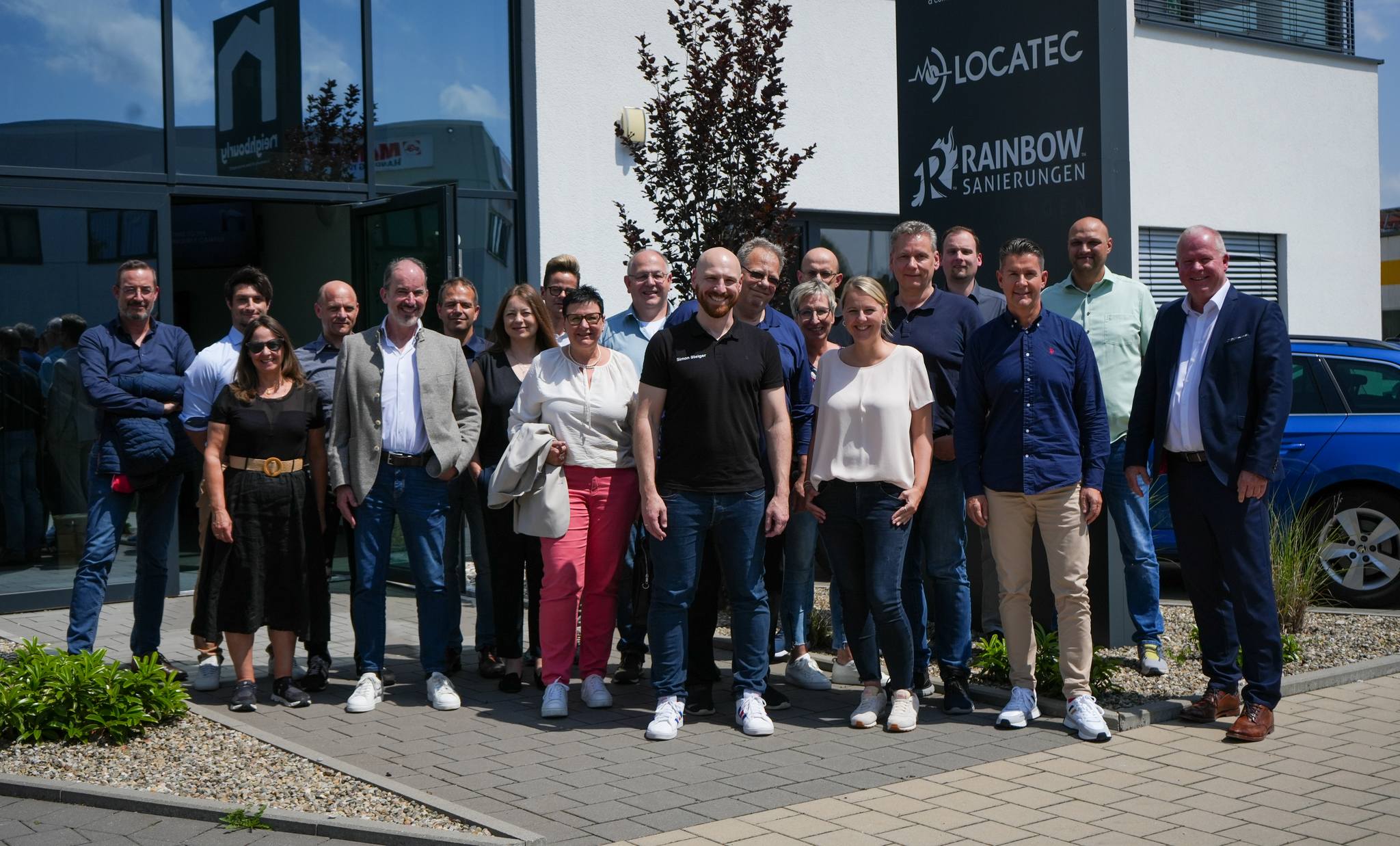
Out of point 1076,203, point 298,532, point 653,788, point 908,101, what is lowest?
point 653,788

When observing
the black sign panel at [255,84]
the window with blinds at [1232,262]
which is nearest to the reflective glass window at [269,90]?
the black sign panel at [255,84]

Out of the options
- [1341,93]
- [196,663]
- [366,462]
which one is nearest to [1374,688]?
[366,462]

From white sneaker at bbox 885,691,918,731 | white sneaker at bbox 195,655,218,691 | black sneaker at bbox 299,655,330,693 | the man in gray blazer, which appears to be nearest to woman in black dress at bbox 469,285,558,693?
the man in gray blazer

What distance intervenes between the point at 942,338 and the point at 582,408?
66.3 inches

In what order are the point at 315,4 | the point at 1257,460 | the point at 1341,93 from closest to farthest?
the point at 1257,460 → the point at 315,4 → the point at 1341,93

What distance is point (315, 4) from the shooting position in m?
10.4

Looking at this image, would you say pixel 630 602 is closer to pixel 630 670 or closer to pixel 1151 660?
pixel 630 670

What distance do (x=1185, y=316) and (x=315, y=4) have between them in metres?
7.07

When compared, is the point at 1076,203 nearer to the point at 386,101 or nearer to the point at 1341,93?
the point at 386,101

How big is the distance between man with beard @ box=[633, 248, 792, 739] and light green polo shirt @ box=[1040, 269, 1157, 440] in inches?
68.3

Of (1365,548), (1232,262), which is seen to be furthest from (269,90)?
(1232,262)

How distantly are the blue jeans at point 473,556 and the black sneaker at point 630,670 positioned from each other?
699mm

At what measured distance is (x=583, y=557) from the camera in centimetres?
642

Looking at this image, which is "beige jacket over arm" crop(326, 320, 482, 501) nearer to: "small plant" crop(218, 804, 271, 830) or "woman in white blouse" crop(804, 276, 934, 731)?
"woman in white blouse" crop(804, 276, 934, 731)
